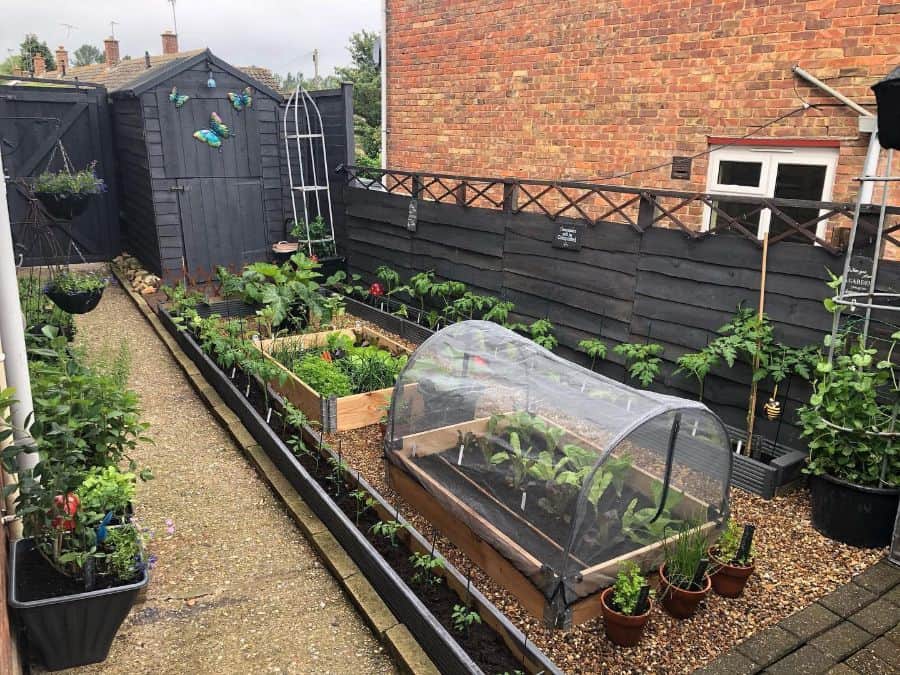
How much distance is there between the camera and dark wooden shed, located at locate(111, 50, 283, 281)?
9398 millimetres

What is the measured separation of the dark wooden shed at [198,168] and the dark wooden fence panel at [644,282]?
2.94 m

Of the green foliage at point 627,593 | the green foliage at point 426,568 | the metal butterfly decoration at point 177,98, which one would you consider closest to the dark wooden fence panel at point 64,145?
the metal butterfly decoration at point 177,98

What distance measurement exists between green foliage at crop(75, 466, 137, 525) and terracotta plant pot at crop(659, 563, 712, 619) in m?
2.75

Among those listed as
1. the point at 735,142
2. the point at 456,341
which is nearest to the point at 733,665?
the point at 456,341

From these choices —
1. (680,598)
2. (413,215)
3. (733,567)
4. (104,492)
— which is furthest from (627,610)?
(413,215)

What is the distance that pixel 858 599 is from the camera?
370cm

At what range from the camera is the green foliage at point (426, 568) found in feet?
11.8

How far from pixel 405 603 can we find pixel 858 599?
2449mm

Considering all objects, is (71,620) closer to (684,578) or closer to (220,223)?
(684,578)

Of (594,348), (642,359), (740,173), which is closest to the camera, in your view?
(642,359)

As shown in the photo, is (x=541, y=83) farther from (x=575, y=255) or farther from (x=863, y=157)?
(x=863, y=157)

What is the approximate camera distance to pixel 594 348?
6180mm

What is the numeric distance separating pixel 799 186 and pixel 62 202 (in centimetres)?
783

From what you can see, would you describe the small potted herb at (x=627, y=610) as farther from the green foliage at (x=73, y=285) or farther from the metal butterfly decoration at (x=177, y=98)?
the metal butterfly decoration at (x=177, y=98)
